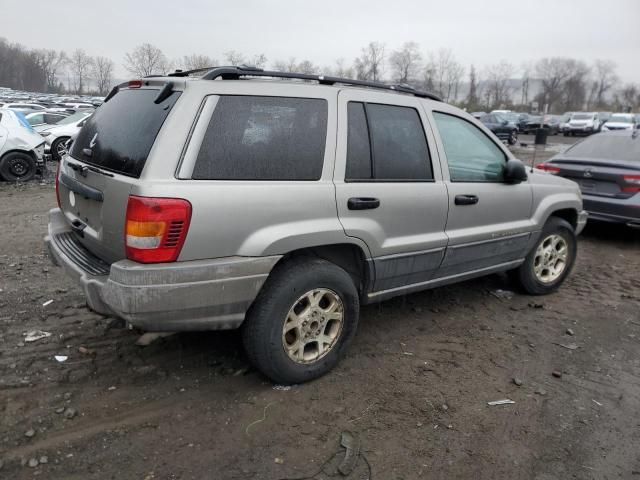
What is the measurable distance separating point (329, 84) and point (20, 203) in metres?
7.55

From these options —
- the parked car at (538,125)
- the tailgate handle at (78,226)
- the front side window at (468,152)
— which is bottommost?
the tailgate handle at (78,226)

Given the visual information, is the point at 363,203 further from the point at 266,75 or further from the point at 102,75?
the point at 102,75

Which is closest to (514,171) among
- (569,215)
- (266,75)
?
(569,215)

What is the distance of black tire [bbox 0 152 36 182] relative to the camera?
35.9ft

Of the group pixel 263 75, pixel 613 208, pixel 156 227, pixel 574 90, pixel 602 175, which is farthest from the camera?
pixel 574 90

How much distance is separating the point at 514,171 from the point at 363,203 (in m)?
1.67

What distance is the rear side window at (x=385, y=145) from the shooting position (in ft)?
11.0

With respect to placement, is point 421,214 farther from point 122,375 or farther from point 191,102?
point 122,375

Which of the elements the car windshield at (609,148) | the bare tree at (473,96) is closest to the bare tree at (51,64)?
the bare tree at (473,96)

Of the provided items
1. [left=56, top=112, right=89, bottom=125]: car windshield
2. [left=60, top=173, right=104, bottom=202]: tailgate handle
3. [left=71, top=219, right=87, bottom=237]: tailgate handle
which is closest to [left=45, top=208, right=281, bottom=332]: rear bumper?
[left=71, top=219, right=87, bottom=237]: tailgate handle

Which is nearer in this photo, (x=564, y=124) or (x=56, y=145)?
(x=56, y=145)

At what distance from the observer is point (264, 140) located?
9.77 ft

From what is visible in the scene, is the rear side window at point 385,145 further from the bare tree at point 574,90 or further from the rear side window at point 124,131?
the bare tree at point 574,90

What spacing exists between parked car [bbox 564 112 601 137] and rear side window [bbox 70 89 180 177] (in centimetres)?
3927
